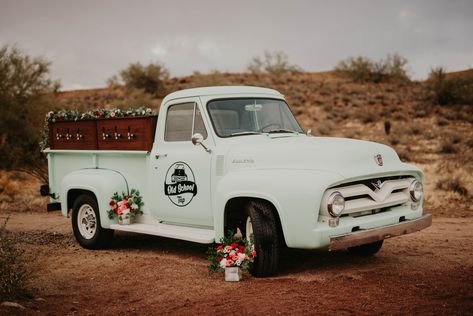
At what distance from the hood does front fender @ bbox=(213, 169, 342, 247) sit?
0.42 feet

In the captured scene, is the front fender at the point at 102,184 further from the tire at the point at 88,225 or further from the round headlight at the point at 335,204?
the round headlight at the point at 335,204

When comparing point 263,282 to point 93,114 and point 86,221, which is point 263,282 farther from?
point 93,114

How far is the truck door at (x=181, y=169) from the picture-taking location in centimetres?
685

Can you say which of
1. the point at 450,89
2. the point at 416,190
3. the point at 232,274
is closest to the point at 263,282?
the point at 232,274

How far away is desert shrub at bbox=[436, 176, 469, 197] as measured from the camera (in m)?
12.4

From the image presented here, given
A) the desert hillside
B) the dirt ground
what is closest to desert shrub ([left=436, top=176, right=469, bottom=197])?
the desert hillside

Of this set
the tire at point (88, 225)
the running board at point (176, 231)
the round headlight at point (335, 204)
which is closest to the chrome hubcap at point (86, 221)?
the tire at point (88, 225)

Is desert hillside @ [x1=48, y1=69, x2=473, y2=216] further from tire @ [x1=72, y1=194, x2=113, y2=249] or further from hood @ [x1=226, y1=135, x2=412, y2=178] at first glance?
tire @ [x1=72, y1=194, x2=113, y2=249]

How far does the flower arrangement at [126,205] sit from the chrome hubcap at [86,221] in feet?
2.06

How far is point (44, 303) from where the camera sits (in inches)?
214

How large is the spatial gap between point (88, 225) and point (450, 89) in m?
25.1

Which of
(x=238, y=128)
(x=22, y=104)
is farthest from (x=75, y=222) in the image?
(x=22, y=104)

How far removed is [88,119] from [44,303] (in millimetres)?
3872

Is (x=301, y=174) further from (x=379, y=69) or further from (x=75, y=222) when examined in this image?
(x=379, y=69)
